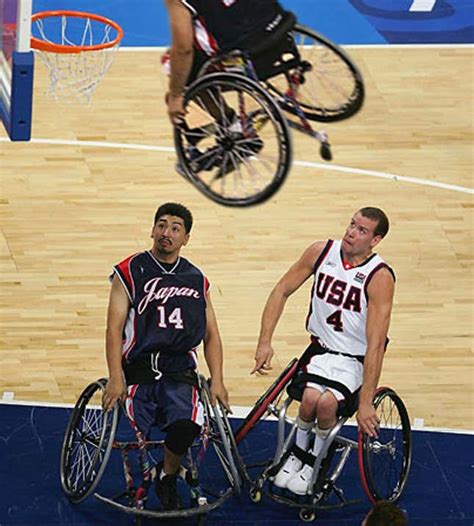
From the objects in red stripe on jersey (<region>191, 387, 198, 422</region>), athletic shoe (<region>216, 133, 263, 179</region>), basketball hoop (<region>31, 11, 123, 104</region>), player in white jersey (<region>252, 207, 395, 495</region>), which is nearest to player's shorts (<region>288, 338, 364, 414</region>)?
player in white jersey (<region>252, 207, 395, 495</region>)

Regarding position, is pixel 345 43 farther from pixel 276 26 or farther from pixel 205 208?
pixel 276 26

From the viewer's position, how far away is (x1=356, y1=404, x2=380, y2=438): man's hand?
9758mm

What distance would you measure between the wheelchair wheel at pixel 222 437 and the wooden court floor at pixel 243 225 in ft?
4.21

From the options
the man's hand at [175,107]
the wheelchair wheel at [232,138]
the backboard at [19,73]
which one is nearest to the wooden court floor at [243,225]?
the backboard at [19,73]

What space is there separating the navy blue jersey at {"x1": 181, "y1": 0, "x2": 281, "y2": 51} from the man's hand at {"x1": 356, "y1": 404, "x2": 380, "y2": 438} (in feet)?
13.9

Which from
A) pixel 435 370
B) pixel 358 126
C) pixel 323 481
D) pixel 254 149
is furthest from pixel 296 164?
pixel 254 149

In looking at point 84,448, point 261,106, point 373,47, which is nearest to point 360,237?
point 84,448

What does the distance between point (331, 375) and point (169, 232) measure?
1.34 meters

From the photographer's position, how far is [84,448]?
10.8 m

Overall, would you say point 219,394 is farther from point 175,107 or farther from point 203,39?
point 203,39

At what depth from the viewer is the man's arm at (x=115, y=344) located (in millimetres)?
9766

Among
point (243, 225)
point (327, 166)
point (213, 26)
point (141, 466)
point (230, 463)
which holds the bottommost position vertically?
point (243, 225)

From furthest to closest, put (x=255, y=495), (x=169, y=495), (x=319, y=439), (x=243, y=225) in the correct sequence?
(x=243, y=225) < (x=255, y=495) < (x=319, y=439) < (x=169, y=495)

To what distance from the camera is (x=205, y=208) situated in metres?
13.7
